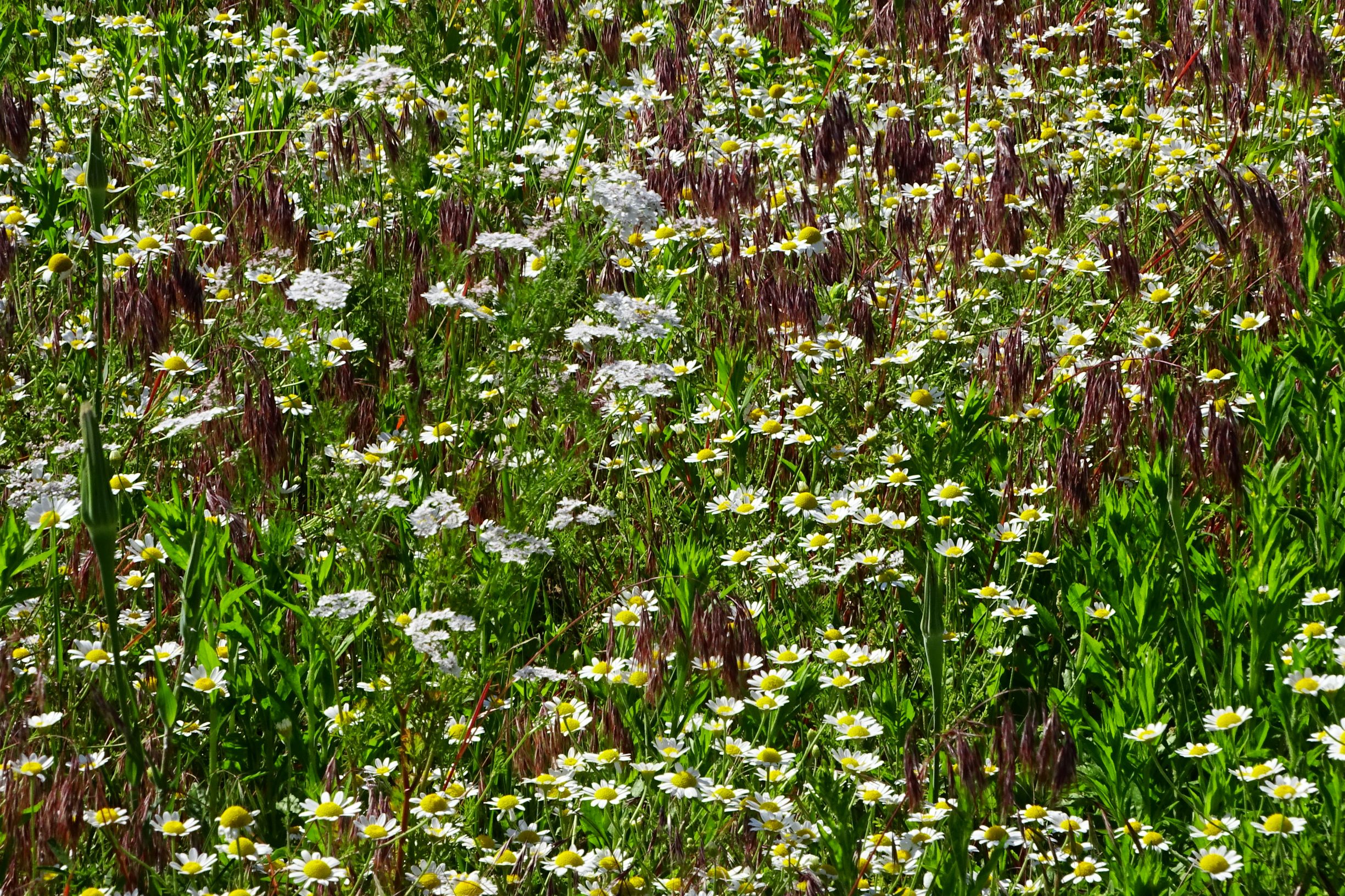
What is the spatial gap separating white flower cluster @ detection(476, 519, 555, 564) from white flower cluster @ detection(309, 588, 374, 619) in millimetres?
185

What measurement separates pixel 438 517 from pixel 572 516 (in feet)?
1.70

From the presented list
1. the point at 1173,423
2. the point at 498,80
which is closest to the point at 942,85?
the point at 498,80

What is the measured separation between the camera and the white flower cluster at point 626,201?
2627 mm

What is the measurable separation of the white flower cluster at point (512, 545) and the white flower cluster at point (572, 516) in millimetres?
308

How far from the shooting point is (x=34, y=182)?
375 cm

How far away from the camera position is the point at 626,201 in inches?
104

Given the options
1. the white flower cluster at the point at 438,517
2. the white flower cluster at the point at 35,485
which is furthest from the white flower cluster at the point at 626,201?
the white flower cluster at the point at 35,485

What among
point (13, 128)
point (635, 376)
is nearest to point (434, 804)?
point (635, 376)

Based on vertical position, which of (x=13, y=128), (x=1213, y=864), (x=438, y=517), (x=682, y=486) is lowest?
(x=1213, y=864)

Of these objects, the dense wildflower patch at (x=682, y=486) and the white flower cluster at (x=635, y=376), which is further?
the white flower cluster at (x=635, y=376)

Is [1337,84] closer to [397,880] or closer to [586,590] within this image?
[586,590]

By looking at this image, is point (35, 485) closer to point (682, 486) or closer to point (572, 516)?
point (572, 516)

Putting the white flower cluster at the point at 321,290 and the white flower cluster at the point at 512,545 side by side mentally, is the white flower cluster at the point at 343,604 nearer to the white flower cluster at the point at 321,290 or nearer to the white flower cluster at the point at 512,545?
the white flower cluster at the point at 512,545

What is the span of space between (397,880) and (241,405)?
1.20 meters
